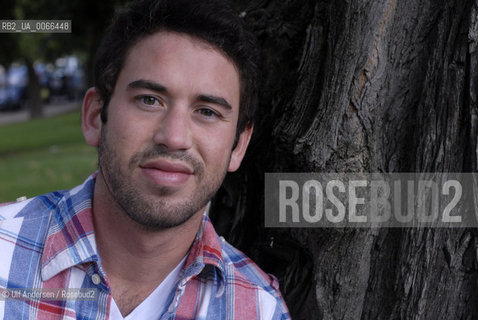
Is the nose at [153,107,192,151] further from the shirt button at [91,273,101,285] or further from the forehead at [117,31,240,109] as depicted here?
the shirt button at [91,273,101,285]

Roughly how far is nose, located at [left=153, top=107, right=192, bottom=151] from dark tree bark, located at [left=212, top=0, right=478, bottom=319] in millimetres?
383

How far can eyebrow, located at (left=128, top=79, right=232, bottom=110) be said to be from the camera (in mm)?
2129

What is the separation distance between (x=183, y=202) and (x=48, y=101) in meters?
35.2

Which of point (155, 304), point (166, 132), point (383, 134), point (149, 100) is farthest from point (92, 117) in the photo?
point (383, 134)

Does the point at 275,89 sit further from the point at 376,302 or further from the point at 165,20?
the point at 376,302

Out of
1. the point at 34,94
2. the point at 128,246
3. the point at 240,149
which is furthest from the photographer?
the point at 34,94

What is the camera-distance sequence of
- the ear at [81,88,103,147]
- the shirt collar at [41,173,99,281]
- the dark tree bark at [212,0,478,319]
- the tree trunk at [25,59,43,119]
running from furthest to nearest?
the tree trunk at [25,59,43,119]
the ear at [81,88,103,147]
the shirt collar at [41,173,99,281]
the dark tree bark at [212,0,478,319]

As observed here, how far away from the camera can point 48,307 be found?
2.10 m

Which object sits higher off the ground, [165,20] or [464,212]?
[165,20]

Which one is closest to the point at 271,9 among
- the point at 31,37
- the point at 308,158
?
the point at 308,158

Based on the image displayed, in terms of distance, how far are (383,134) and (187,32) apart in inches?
32.7

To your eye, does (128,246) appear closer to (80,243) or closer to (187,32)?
(80,243)

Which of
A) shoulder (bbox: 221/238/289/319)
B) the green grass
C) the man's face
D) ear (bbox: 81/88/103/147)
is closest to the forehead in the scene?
the man's face

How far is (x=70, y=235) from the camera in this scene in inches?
88.1
